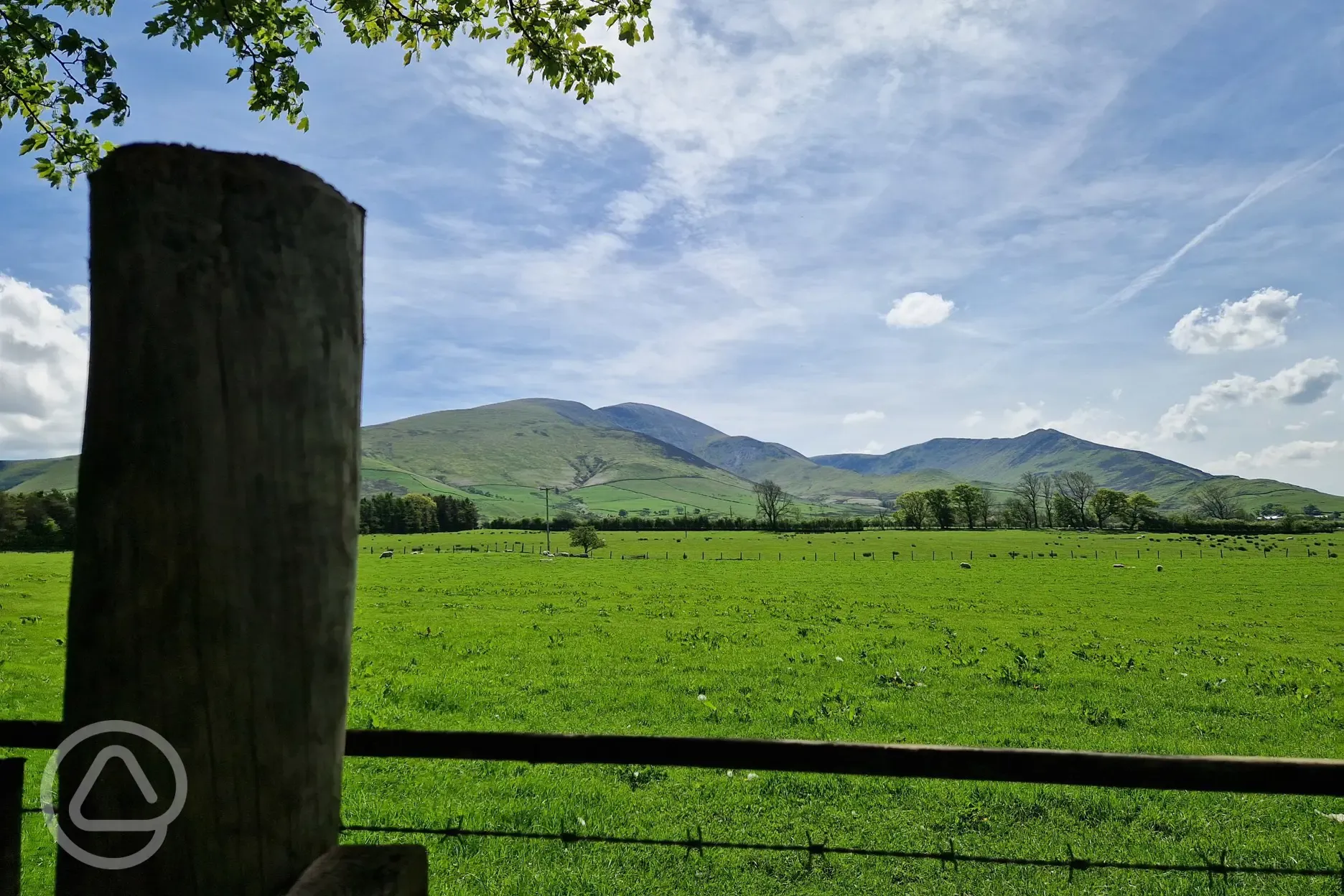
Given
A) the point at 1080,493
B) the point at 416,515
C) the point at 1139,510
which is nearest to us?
the point at 416,515

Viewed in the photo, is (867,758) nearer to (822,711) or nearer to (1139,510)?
(822,711)

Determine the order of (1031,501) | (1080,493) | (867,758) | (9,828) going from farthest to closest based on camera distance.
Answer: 1. (1080,493)
2. (1031,501)
3. (867,758)
4. (9,828)

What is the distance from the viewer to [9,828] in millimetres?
2025

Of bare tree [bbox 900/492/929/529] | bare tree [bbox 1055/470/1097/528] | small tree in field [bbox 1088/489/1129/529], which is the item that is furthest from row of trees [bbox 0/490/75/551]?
small tree in field [bbox 1088/489/1129/529]

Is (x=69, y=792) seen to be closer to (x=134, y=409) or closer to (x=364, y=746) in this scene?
(x=134, y=409)

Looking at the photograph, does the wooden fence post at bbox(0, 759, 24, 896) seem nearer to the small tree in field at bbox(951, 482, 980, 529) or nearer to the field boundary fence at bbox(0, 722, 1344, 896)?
the field boundary fence at bbox(0, 722, 1344, 896)

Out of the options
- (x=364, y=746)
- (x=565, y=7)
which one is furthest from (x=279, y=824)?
(x=565, y=7)

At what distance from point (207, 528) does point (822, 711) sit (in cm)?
1291

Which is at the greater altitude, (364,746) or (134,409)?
(134,409)

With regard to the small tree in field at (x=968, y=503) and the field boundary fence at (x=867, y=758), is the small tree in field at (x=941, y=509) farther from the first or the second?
the field boundary fence at (x=867, y=758)

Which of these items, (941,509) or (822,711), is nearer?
(822,711)

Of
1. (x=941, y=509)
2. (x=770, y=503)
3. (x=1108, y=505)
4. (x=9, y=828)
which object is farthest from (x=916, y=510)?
(x=9, y=828)

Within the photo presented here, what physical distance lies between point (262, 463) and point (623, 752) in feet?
8.32

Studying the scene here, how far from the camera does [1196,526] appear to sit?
119812 millimetres
